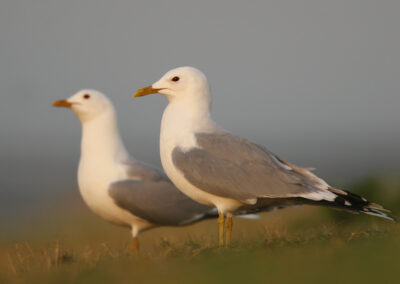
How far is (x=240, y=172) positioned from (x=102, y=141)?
3197 millimetres

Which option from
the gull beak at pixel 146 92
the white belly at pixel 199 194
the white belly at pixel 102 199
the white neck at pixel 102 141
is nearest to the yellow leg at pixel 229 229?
the white belly at pixel 199 194

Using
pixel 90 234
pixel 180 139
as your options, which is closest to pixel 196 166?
pixel 180 139

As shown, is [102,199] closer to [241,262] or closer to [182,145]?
[182,145]

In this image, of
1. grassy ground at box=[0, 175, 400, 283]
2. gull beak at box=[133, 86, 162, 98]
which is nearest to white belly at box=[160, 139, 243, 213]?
grassy ground at box=[0, 175, 400, 283]

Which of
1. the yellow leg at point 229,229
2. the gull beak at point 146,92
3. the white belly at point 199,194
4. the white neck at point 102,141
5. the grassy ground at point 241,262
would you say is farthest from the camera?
the white neck at point 102,141

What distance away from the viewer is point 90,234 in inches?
540

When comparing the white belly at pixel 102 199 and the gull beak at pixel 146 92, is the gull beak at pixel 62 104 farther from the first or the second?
the gull beak at pixel 146 92

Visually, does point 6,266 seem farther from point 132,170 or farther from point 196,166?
point 132,170

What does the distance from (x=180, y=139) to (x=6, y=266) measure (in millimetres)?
2254

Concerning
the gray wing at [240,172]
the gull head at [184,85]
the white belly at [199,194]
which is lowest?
the white belly at [199,194]

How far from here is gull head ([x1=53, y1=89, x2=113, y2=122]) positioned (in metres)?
10.4

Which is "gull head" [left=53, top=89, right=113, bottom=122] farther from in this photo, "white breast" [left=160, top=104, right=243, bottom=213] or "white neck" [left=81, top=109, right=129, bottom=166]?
"white breast" [left=160, top=104, right=243, bottom=213]

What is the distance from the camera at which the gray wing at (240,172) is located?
733cm

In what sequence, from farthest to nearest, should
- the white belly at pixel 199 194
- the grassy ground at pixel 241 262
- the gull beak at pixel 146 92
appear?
the gull beak at pixel 146 92 < the white belly at pixel 199 194 < the grassy ground at pixel 241 262
